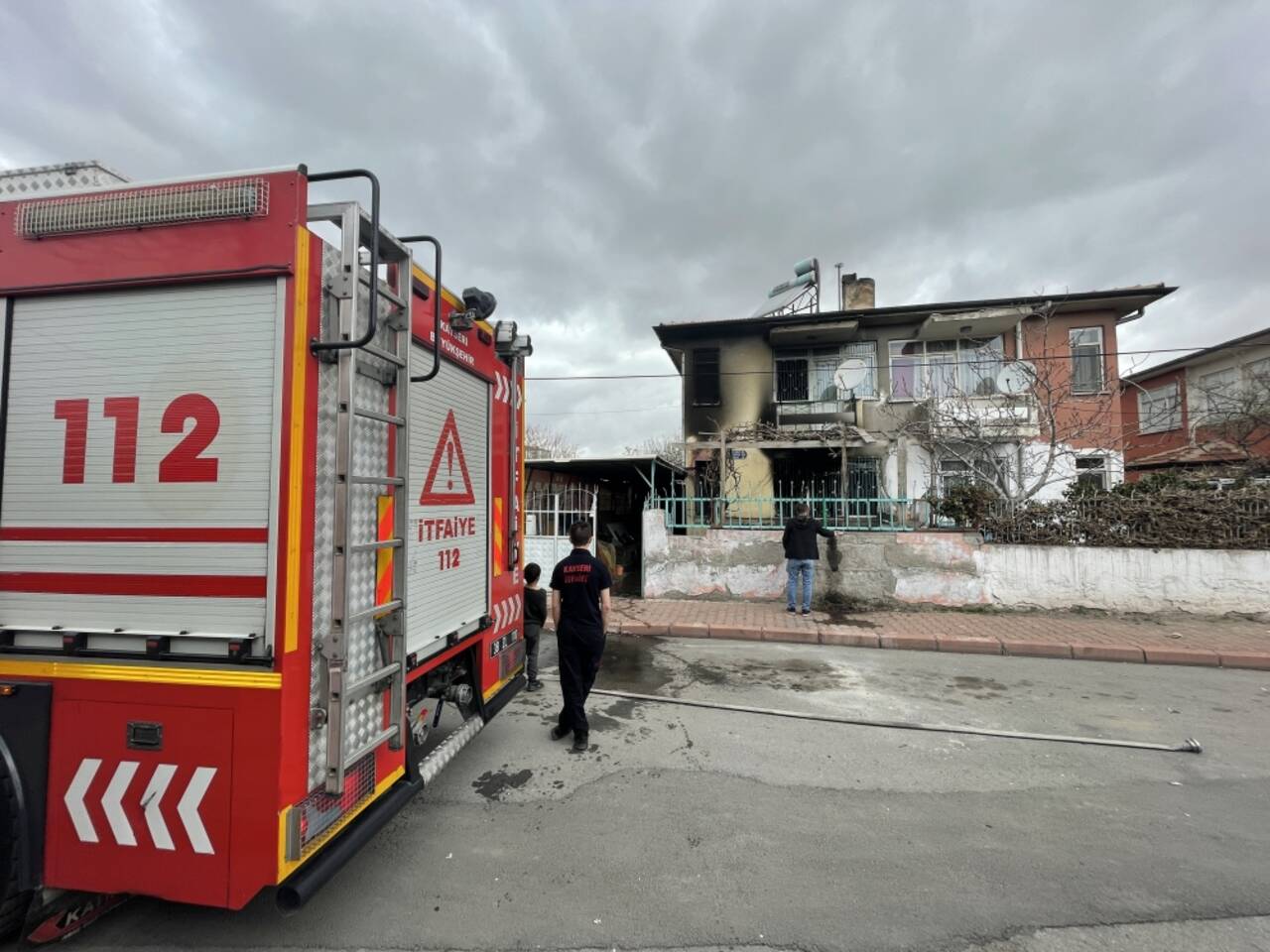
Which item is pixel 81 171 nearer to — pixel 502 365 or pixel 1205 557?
pixel 502 365

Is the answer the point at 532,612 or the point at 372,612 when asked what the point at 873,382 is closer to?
the point at 532,612

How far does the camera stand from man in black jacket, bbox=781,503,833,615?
8742 mm

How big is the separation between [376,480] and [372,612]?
0.55m

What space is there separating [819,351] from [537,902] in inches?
646

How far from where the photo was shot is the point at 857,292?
17.6 meters

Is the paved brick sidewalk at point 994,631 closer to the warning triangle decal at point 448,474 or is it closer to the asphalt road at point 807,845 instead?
the asphalt road at point 807,845

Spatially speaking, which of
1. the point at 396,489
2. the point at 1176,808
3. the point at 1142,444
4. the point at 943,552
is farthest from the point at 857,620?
the point at 1142,444

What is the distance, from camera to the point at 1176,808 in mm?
3475

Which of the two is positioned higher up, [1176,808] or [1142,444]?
[1142,444]

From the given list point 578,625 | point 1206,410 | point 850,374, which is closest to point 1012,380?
point 850,374

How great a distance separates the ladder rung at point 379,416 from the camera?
7.47ft

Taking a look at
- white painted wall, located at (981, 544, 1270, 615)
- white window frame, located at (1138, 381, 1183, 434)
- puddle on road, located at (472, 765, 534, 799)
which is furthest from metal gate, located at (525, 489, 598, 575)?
white window frame, located at (1138, 381, 1183, 434)

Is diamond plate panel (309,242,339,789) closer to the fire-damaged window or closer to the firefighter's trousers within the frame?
the firefighter's trousers

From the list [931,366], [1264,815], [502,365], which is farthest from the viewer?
[931,366]
